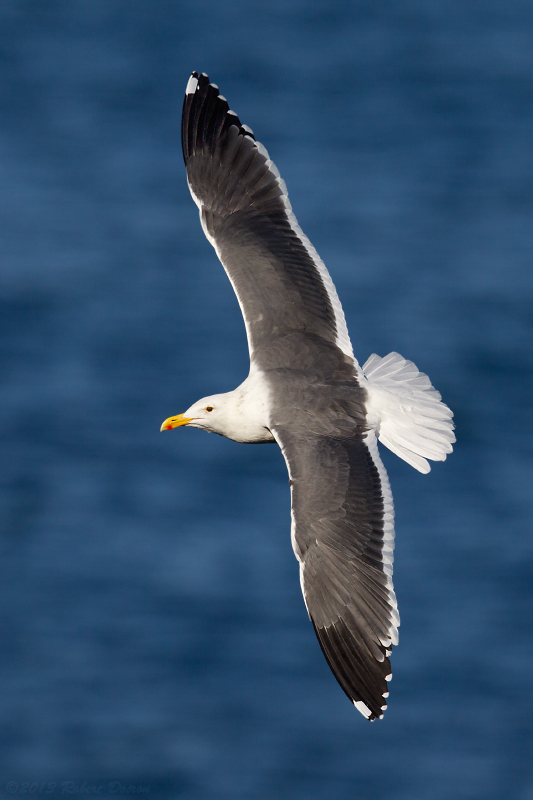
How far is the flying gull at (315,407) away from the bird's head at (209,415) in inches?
0.4

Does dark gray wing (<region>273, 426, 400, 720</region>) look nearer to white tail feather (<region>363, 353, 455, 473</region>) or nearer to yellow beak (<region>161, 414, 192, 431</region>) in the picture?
white tail feather (<region>363, 353, 455, 473</region>)

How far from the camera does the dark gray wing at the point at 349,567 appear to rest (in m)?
7.91

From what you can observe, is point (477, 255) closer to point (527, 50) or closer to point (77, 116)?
point (527, 50)

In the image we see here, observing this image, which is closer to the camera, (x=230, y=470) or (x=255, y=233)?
(x=255, y=233)

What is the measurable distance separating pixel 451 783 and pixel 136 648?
474cm

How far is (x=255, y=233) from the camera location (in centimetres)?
972

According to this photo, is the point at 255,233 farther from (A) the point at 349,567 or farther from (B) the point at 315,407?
(A) the point at 349,567

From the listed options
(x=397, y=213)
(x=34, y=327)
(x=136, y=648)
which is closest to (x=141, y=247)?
(x=34, y=327)

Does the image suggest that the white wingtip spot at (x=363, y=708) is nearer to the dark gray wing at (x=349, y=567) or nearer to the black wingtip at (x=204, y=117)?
the dark gray wing at (x=349, y=567)

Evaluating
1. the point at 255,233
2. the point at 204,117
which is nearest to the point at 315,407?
the point at 255,233

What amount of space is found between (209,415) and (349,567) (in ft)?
6.09

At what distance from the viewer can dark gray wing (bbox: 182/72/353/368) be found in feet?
30.8

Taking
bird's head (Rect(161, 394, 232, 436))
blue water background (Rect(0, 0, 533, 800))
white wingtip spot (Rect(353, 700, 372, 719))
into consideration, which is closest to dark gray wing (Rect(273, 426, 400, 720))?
white wingtip spot (Rect(353, 700, 372, 719))

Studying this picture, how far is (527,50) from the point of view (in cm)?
2658
